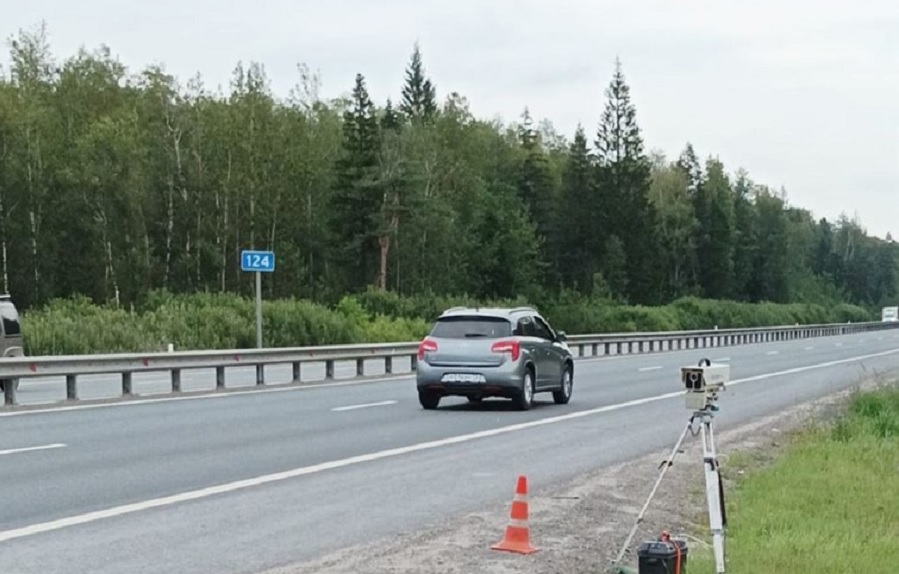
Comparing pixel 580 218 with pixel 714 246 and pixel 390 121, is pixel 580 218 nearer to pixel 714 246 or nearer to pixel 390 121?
pixel 714 246

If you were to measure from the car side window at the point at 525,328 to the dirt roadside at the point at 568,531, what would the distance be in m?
6.90

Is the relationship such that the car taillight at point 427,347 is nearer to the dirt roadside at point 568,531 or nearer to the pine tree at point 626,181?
the dirt roadside at point 568,531

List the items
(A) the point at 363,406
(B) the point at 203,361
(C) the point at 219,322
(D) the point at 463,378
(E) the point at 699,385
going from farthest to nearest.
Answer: (C) the point at 219,322
(B) the point at 203,361
(A) the point at 363,406
(D) the point at 463,378
(E) the point at 699,385

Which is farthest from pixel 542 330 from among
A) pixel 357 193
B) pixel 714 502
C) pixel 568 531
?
pixel 357 193

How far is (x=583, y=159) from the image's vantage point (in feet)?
376

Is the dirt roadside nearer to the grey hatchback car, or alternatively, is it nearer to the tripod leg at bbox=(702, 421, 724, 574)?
the tripod leg at bbox=(702, 421, 724, 574)

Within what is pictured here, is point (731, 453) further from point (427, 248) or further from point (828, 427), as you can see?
point (427, 248)

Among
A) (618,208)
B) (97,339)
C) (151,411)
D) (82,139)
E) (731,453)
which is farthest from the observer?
(618,208)

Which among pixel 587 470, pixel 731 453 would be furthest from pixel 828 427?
pixel 587 470

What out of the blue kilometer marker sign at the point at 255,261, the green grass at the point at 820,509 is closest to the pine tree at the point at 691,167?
the blue kilometer marker sign at the point at 255,261

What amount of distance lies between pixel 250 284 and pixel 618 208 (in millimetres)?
46931

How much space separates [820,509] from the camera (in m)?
11.2

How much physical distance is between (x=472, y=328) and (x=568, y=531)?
12.1 meters

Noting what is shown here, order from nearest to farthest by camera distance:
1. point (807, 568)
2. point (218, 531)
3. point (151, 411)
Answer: point (807, 568) < point (218, 531) < point (151, 411)
